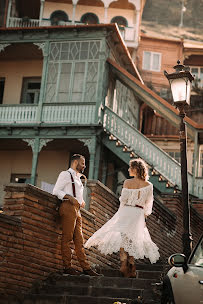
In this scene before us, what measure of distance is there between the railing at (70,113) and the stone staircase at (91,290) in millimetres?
12971

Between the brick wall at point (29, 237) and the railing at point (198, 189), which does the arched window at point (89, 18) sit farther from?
the brick wall at point (29, 237)

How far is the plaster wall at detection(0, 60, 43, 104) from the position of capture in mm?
24969

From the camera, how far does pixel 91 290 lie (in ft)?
28.7

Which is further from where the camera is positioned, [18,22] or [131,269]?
[18,22]

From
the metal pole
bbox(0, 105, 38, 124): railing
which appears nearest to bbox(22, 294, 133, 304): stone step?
the metal pole

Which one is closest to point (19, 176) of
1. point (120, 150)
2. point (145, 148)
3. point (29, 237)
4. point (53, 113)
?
point (53, 113)

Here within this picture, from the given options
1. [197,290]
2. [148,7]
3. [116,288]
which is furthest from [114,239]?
[148,7]

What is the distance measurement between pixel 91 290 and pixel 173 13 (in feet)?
125

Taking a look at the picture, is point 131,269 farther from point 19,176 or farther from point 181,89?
point 19,176

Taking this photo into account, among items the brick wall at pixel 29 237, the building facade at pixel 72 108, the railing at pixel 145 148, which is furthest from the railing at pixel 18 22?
the brick wall at pixel 29 237

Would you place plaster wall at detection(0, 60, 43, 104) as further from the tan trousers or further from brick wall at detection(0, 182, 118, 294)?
the tan trousers

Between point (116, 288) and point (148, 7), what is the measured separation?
38.1m

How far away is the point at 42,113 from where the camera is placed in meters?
22.7

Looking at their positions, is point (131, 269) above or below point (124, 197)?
below
